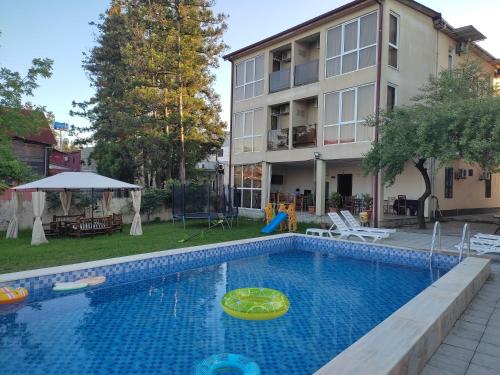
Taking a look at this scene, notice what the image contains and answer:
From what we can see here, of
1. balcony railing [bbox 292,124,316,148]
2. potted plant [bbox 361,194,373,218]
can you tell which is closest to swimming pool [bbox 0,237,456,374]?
potted plant [bbox 361,194,373,218]

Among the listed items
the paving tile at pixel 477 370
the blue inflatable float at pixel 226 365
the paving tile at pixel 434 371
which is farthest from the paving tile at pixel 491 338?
the blue inflatable float at pixel 226 365

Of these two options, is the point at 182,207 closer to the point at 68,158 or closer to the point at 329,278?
the point at 329,278

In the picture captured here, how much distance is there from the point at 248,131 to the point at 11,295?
15156 mm

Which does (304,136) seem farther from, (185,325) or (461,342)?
(461,342)

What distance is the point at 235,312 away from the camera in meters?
5.50

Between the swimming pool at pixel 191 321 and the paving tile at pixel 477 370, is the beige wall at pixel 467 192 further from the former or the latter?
the paving tile at pixel 477 370

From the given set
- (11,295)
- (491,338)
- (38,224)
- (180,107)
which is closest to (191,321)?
(11,295)

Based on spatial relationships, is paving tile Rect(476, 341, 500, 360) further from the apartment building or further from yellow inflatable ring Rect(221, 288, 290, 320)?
the apartment building

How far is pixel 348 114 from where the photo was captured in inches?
574

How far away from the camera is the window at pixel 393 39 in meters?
13.8

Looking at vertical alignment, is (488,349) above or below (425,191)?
below

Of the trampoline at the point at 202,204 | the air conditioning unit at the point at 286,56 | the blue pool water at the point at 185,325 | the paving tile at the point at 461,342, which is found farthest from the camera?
the air conditioning unit at the point at 286,56

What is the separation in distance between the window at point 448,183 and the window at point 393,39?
20.1ft

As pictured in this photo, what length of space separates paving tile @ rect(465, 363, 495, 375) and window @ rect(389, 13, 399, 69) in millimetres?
12871
